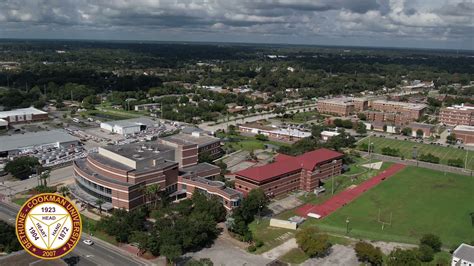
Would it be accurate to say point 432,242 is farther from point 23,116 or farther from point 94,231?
point 23,116

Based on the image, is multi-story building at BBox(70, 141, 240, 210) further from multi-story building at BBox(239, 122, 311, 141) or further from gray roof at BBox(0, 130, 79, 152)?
multi-story building at BBox(239, 122, 311, 141)

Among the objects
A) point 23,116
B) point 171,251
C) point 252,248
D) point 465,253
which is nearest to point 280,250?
point 252,248

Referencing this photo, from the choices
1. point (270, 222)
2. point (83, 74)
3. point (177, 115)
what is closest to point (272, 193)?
point (270, 222)

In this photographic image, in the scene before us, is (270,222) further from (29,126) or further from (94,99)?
(94,99)

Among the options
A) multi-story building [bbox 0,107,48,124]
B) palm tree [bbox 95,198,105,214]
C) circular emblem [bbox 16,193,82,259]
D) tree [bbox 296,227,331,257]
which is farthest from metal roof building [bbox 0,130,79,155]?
circular emblem [bbox 16,193,82,259]

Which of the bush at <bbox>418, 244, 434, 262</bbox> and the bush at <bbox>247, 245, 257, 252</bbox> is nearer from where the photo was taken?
the bush at <bbox>418, 244, 434, 262</bbox>

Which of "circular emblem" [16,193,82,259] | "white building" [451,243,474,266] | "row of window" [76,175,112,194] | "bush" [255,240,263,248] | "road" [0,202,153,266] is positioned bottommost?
"road" [0,202,153,266]

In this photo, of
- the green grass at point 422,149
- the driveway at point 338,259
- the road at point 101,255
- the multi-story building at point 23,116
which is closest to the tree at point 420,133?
the green grass at point 422,149
